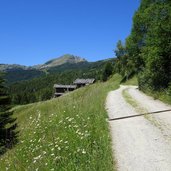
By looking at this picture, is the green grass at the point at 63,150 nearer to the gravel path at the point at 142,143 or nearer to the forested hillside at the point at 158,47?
the gravel path at the point at 142,143

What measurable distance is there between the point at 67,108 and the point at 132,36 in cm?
3356

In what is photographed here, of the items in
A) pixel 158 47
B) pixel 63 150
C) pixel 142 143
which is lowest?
pixel 142 143

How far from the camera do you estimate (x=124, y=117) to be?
49.9 feet

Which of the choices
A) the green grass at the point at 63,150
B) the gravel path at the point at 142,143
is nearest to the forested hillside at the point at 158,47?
the gravel path at the point at 142,143

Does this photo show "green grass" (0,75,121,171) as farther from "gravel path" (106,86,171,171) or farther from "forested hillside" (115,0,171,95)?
"forested hillside" (115,0,171,95)

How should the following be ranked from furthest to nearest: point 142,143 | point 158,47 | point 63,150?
point 158,47 → point 142,143 → point 63,150

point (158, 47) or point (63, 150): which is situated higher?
point (158, 47)

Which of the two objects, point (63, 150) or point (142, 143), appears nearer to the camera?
point (63, 150)

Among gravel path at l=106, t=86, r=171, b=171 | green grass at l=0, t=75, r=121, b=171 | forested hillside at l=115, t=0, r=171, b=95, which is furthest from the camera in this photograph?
forested hillside at l=115, t=0, r=171, b=95

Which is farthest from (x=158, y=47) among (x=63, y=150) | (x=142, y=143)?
(x=63, y=150)

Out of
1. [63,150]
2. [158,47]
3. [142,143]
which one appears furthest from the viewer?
[158,47]

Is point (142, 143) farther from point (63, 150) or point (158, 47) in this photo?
point (158, 47)

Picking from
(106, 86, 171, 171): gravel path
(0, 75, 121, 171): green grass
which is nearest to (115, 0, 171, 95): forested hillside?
(106, 86, 171, 171): gravel path

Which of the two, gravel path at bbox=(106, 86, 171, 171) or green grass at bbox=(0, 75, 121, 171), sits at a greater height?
green grass at bbox=(0, 75, 121, 171)
